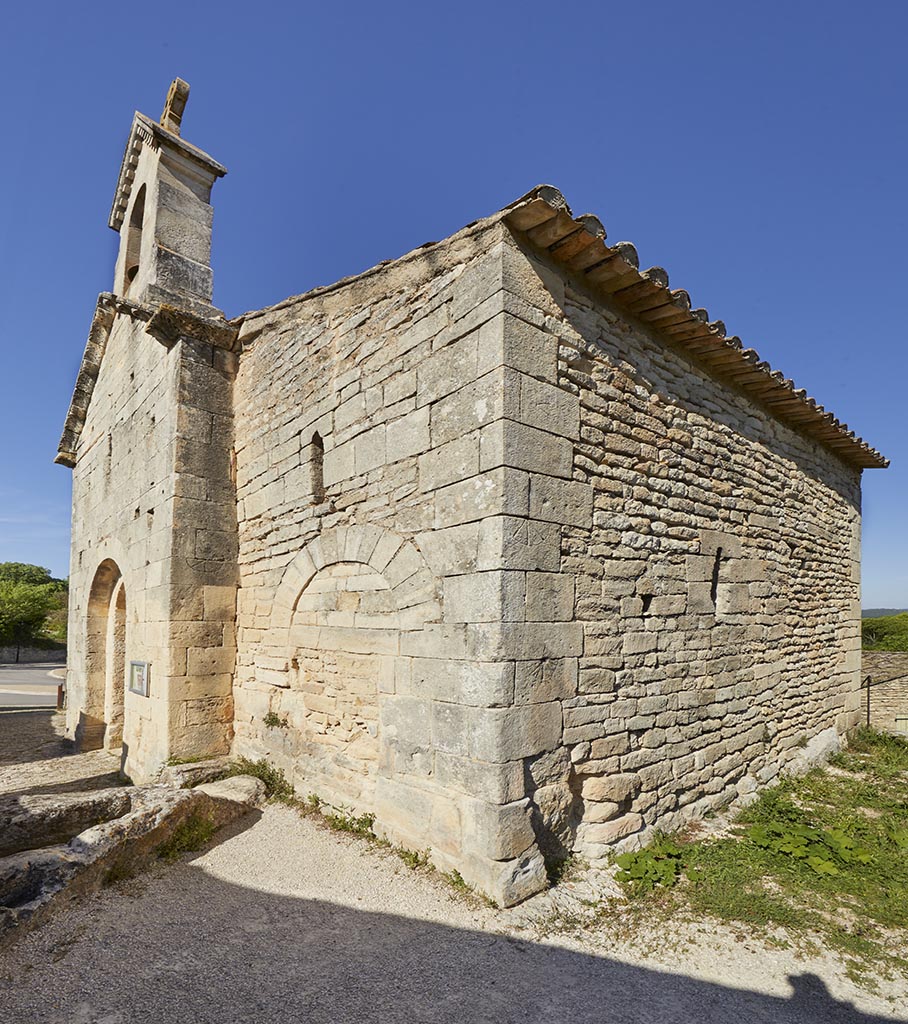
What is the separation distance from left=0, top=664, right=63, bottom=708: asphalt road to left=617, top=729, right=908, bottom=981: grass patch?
15523 millimetres

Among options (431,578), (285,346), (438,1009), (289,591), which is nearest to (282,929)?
(438,1009)

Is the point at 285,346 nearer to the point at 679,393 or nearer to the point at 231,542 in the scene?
the point at 231,542

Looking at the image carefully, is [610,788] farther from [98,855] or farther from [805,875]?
[98,855]

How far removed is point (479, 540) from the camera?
3793 millimetres

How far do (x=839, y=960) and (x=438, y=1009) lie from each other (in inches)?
82.7

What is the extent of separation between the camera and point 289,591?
18.4ft

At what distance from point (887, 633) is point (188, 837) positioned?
22.8 m

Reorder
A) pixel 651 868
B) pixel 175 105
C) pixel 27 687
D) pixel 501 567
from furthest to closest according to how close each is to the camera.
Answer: pixel 27 687 < pixel 175 105 < pixel 651 868 < pixel 501 567

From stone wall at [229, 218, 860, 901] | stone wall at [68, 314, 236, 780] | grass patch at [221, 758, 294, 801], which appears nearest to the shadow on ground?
stone wall at [68, 314, 236, 780]

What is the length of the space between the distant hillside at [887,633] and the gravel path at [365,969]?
19.7 metres

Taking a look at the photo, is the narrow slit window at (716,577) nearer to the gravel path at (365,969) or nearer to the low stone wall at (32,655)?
the gravel path at (365,969)

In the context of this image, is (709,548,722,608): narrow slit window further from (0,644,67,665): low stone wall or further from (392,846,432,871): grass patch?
(0,644,67,665): low stone wall

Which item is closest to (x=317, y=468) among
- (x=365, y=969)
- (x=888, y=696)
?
(x=365, y=969)

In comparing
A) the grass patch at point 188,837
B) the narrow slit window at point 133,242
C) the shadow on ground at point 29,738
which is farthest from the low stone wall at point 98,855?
the narrow slit window at point 133,242
